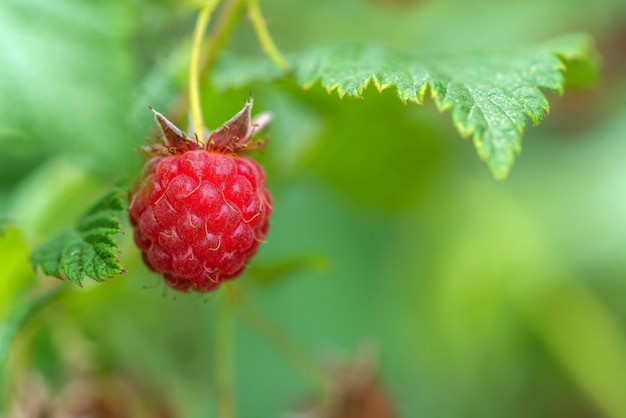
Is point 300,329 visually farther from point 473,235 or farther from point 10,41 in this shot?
point 10,41

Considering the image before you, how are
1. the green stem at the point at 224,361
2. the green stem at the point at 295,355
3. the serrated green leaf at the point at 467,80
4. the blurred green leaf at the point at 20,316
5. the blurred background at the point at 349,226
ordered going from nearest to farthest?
the serrated green leaf at the point at 467,80, the blurred green leaf at the point at 20,316, the blurred background at the point at 349,226, the green stem at the point at 224,361, the green stem at the point at 295,355

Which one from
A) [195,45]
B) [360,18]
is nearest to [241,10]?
[195,45]

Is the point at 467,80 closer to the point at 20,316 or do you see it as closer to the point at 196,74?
the point at 196,74

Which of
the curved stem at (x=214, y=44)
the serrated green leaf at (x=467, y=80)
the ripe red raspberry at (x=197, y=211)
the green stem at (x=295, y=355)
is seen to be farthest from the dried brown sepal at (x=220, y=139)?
the green stem at (x=295, y=355)

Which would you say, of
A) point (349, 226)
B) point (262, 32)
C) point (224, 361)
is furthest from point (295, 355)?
point (349, 226)

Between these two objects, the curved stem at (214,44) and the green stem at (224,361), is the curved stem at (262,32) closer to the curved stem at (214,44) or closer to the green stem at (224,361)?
the curved stem at (214,44)

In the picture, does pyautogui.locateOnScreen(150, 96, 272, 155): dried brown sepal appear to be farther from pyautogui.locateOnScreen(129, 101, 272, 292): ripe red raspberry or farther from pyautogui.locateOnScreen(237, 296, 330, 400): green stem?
pyautogui.locateOnScreen(237, 296, 330, 400): green stem
